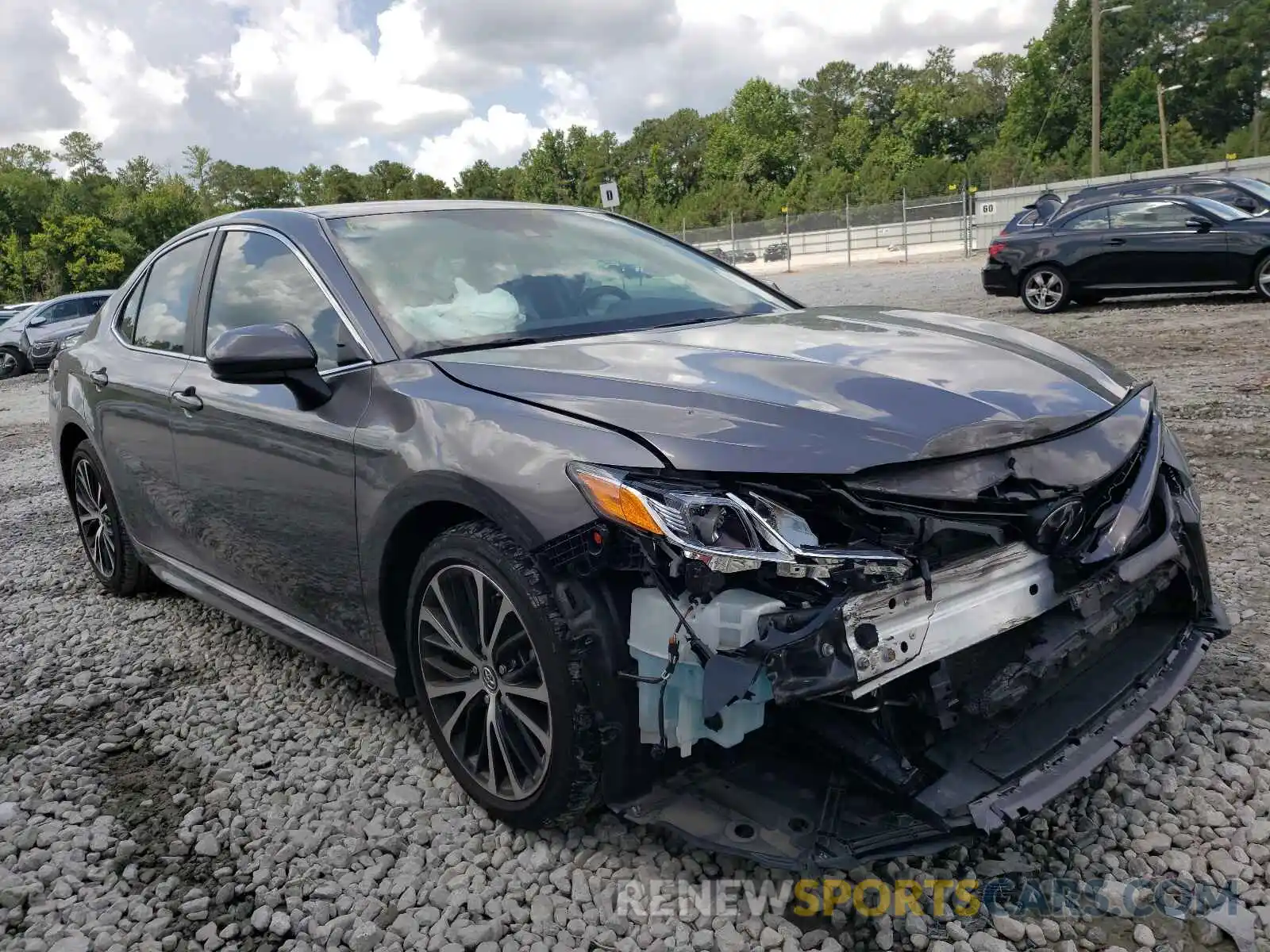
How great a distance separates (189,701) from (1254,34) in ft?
260

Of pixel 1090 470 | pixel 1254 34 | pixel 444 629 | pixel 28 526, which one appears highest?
pixel 1254 34

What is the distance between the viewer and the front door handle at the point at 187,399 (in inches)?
139

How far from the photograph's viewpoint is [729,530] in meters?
2.04

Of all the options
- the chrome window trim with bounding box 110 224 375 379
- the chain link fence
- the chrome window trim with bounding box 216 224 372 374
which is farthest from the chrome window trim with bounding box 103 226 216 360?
the chain link fence

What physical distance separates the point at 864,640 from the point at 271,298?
2302mm

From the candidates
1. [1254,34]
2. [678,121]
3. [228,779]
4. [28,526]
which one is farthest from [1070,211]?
[678,121]

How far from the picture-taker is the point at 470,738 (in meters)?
2.67

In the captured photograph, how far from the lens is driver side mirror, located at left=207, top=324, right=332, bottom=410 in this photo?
2.73 meters

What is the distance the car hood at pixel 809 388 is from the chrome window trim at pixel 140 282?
5.77 feet

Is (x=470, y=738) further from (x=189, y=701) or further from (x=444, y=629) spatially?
(x=189, y=701)

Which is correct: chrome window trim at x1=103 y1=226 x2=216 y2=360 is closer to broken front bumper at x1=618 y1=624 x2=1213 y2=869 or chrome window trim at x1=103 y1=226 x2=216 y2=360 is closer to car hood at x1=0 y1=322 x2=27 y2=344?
broken front bumper at x1=618 y1=624 x2=1213 y2=869

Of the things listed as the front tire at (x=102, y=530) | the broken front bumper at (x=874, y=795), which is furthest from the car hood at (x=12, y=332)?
the broken front bumper at (x=874, y=795)

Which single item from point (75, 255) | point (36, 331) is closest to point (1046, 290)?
point (36, 331)

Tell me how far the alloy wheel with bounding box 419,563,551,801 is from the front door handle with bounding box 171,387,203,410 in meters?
1.41
